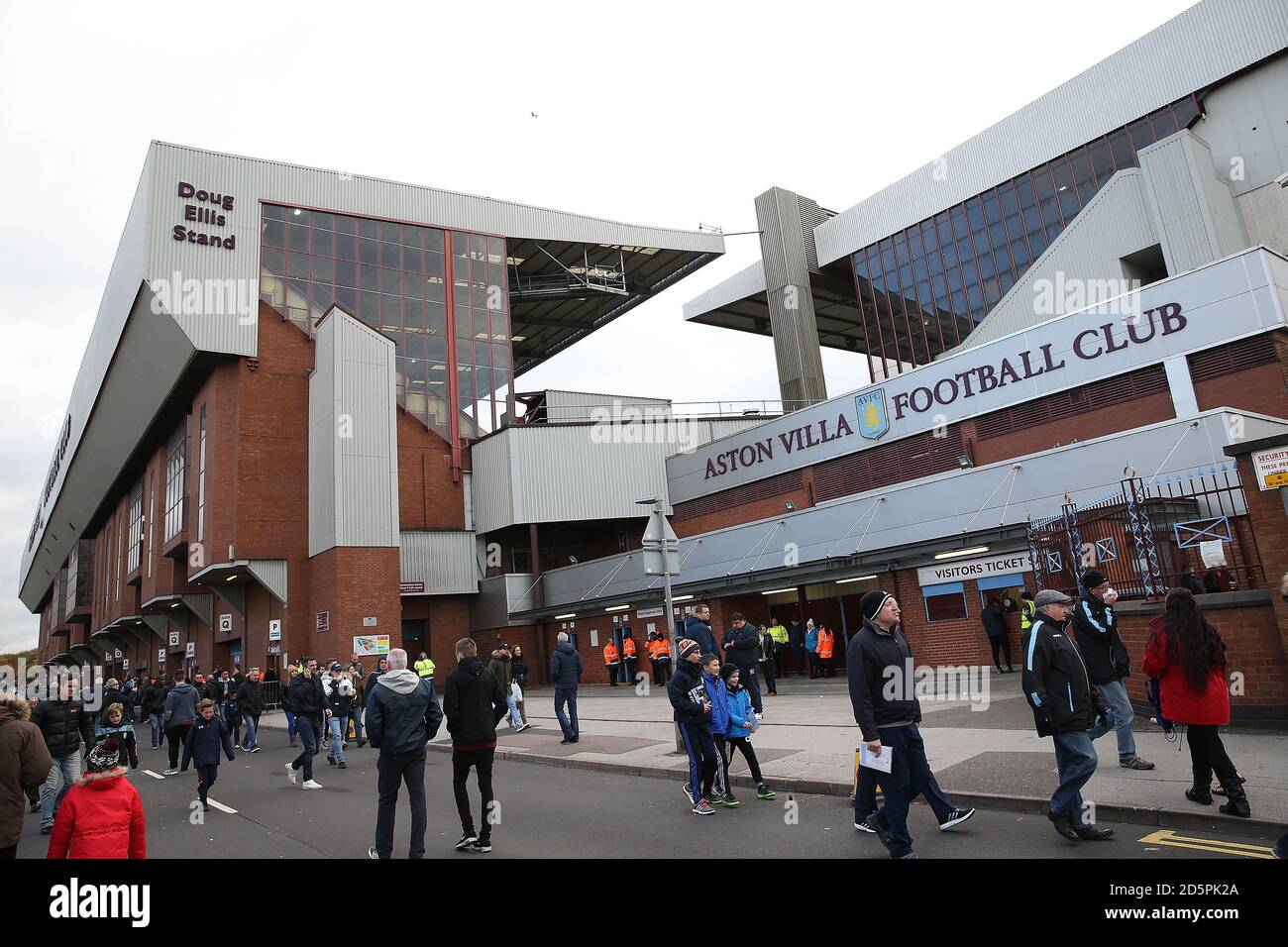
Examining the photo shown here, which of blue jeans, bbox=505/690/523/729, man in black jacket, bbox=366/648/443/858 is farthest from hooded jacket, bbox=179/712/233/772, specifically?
blue jeans, bbox=505/690/523/729

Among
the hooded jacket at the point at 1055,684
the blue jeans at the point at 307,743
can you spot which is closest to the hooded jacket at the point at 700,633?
the blue jeans at the point at 307,743

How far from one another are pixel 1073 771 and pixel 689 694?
11.7ft

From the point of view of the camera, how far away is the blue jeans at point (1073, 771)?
579 centimetres

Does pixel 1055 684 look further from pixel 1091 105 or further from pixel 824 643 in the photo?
pixel 1091 105

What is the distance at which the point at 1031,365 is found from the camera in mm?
22844

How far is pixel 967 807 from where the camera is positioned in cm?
726

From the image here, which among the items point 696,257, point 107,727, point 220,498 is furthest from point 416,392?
point 107,727

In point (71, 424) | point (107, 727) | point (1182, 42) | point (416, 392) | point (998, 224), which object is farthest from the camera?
point (71, 424)

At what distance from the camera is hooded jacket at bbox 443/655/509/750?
744 centimetres

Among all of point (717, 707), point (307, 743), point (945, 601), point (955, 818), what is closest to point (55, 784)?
point (307, 743)

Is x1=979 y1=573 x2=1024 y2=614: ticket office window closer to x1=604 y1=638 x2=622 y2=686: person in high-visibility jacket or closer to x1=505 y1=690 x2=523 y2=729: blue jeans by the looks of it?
x1=505 y1=690 x2=523 y2=729: blue jeans

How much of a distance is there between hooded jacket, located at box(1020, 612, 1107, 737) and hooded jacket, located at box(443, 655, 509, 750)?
4.50 meters

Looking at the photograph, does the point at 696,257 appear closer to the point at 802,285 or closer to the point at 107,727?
the point at 802,285
